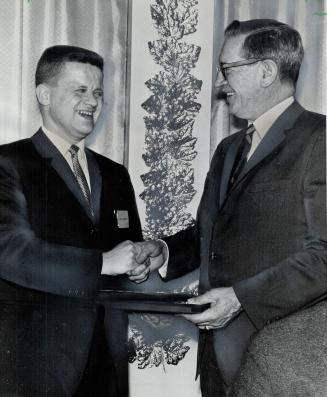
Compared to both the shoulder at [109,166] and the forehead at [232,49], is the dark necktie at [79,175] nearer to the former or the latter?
the shoulder at [109,166]

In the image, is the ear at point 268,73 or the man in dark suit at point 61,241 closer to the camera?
the man in dark suit at point 61,241

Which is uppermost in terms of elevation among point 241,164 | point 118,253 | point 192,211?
point 241,164

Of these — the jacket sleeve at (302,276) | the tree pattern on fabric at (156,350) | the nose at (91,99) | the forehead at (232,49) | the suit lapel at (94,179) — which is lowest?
the tree pattern on fabric at (156,350)

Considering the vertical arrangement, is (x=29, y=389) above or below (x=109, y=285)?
below

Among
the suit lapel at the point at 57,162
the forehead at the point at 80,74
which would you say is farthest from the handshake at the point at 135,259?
the forehead at the point at 80,74

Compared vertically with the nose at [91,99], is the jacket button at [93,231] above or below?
below

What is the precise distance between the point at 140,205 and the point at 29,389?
78 cm

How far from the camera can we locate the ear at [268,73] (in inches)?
92.1

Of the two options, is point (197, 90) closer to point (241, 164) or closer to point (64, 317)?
point (241, 164)

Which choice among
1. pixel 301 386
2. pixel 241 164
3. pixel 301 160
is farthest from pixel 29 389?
pixel 301 160

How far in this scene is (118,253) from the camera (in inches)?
90.0

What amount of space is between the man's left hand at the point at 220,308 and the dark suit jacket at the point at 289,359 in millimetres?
132

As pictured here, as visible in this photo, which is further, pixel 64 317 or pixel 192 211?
pixel 192 211

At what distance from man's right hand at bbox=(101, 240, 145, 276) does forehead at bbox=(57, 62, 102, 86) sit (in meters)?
0.62
